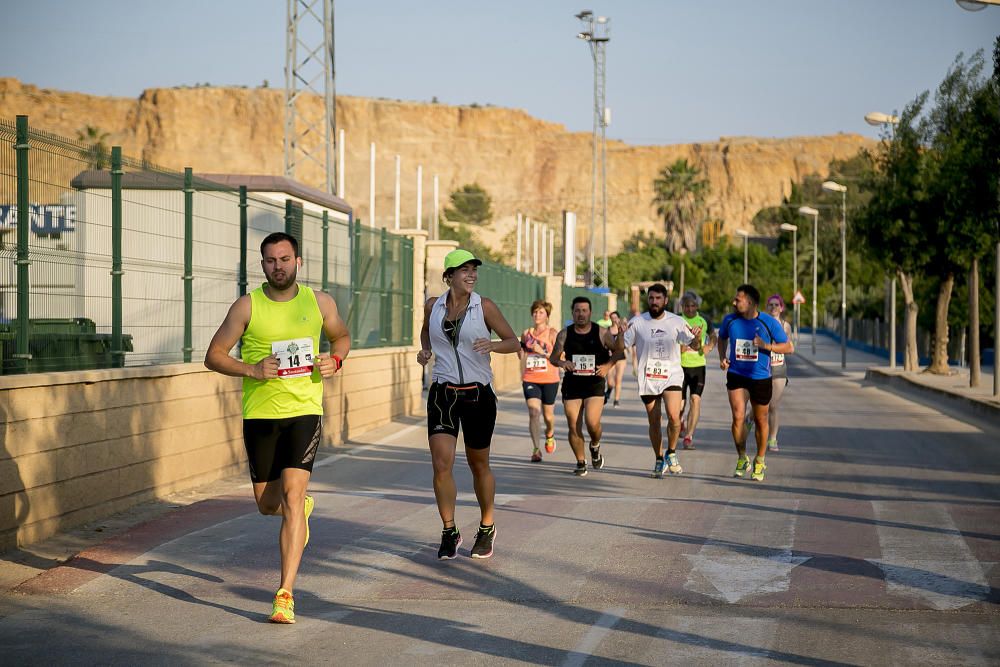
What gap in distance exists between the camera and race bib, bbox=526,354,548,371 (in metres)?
16.8

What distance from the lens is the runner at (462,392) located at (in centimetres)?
917

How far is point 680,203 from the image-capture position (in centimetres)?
13812

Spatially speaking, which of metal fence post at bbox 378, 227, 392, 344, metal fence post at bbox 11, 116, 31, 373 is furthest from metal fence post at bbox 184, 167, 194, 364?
metal fence post at bbox 378, 227, 392, 344

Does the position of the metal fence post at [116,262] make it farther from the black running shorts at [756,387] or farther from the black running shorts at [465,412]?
the black running shorts at [756,387]

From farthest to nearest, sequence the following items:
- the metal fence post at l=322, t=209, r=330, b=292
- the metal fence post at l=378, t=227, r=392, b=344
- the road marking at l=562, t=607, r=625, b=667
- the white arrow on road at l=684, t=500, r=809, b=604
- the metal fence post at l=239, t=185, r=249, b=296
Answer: the metal fence post at l=378, t=227, r=392, b=344 < the metal fence post at l=322, t=209, r=330, b=292 < the metal fence post at l=239, t=185, r=249, b=296 < the white arrow on road at l=684, t=500, r=809, b=604 < the road marking at l=562, t=607, r=625, b=667

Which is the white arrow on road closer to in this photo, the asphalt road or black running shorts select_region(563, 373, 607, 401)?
the asphalt road

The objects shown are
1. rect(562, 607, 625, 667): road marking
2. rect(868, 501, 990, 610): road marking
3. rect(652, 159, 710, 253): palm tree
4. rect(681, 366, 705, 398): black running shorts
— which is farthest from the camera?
rect(652, 159, 710, 253): palm tree

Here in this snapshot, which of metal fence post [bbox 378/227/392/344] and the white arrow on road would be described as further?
metal fence post [bbox 378/227/392/344]

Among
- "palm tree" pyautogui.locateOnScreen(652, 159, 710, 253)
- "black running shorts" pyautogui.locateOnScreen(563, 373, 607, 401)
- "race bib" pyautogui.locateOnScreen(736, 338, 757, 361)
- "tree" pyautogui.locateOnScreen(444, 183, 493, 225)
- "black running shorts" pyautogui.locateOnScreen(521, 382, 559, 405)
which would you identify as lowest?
"black running shorts" pyautogui.locateOnScreen(521, 382, 559, 405)

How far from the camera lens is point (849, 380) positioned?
42.1m

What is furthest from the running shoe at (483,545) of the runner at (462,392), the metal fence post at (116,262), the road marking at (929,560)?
the metal fence post at (116,262)

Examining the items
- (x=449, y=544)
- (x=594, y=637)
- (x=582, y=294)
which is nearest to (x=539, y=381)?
(x=449, y=544)

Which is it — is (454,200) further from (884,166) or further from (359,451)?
(359,451)

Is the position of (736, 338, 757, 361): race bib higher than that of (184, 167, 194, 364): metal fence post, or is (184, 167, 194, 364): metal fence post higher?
(184, 167, 194, 364): metal fence post
